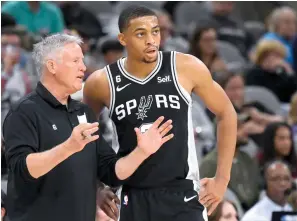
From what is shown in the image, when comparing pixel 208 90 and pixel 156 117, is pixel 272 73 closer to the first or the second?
pixel 208 90

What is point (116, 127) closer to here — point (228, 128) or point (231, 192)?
point (228, 128)

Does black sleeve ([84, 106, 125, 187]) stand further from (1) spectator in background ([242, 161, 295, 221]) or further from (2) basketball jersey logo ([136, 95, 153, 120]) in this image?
(1) spectator in background ([242, 161, 295, 221])

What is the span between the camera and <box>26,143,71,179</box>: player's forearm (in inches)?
175

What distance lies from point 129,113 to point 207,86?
0.49 metres

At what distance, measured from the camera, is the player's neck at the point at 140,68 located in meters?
5.07

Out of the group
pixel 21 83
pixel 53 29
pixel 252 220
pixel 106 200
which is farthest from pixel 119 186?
pixel 53 29

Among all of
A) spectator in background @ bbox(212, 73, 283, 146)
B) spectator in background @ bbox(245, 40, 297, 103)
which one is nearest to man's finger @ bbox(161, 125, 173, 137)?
spectator in background @ bbox(212, 73, 283, 146)

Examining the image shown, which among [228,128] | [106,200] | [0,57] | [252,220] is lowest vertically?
[252,220]

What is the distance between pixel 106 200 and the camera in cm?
519

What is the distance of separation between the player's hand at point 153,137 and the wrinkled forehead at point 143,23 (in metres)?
0.57

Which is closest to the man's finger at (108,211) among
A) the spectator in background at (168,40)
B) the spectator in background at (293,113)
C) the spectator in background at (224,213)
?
the spectator in background at (224,213)

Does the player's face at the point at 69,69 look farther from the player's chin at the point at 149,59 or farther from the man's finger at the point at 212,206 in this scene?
the man's finger at the point at 212,206

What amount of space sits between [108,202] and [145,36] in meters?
0.98

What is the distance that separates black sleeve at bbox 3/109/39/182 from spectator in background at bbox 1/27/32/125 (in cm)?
256
